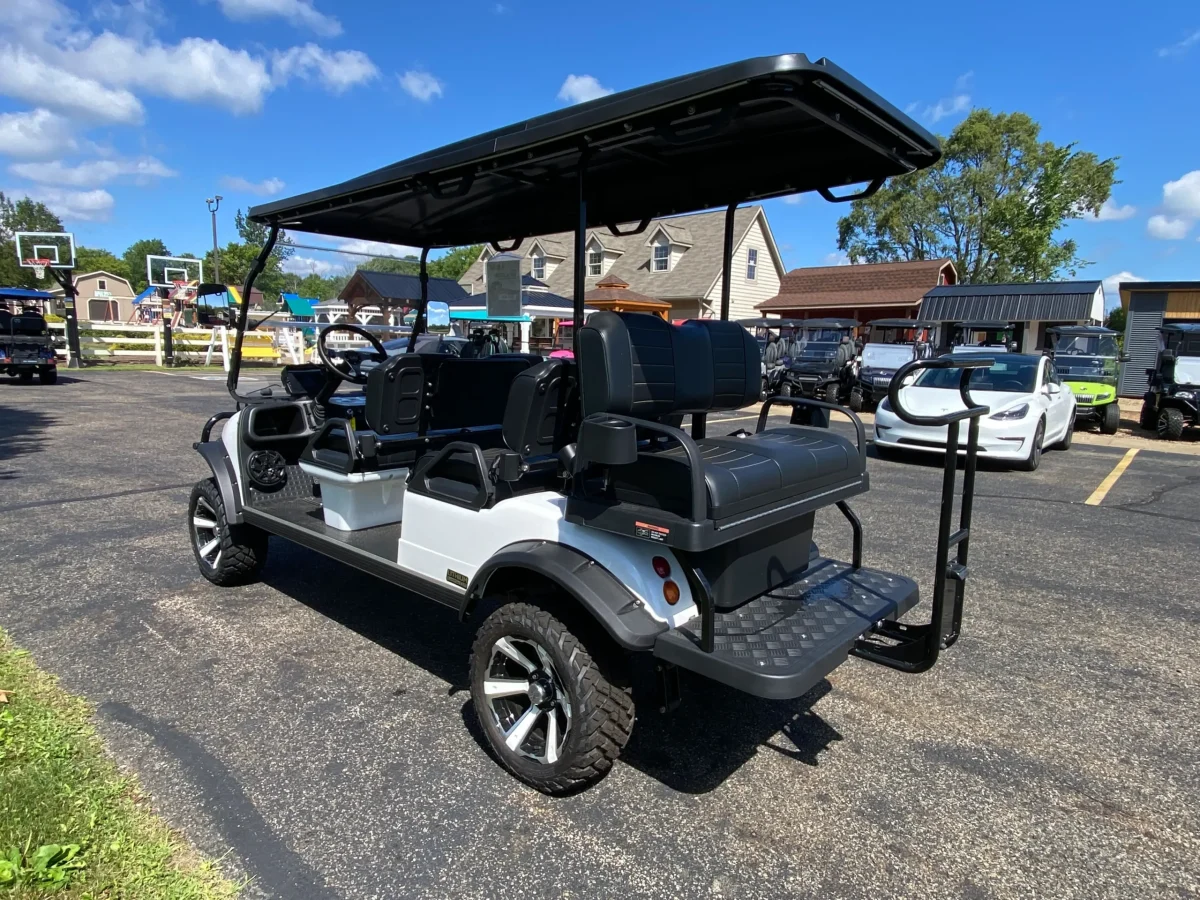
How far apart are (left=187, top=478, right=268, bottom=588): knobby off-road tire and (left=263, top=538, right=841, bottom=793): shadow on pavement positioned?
243 millimetres

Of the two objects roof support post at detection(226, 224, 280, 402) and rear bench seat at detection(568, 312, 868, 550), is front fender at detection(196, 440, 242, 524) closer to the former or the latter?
roof support post at detection(226, 224, 280, 402)

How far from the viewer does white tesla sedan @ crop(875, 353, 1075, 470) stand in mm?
8742

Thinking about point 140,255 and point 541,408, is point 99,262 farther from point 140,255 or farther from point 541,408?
point 541,408

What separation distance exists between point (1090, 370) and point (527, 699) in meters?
14.9

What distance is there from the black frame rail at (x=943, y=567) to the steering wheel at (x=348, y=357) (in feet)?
9.82

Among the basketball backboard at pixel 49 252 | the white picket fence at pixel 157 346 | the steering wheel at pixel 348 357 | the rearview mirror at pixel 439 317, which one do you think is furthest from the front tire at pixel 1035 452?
the basketball backboard at pixel 49 252

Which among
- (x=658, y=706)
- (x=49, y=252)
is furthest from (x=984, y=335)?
(x=49, y=252)

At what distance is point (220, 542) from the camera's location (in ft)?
14.5

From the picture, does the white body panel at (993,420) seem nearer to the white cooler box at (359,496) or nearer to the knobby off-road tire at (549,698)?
the white cooler box at (359,496)

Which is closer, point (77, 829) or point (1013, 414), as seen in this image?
point (77, 829)

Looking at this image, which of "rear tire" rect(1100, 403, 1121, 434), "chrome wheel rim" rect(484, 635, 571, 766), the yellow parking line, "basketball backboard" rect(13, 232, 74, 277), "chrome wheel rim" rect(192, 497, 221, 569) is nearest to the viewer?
"chrome wheel rim" rect(484, 635, 571, 766)

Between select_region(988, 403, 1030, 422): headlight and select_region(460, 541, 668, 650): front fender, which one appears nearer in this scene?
select_region(460, 541, 668, 650): front fender

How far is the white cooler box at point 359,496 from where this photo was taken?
12.2 feet

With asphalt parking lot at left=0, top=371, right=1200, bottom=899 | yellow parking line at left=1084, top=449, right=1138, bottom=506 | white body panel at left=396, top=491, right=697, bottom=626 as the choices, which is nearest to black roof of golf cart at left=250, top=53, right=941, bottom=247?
white body panel at left=396, top=491, right=697, bottom=626
